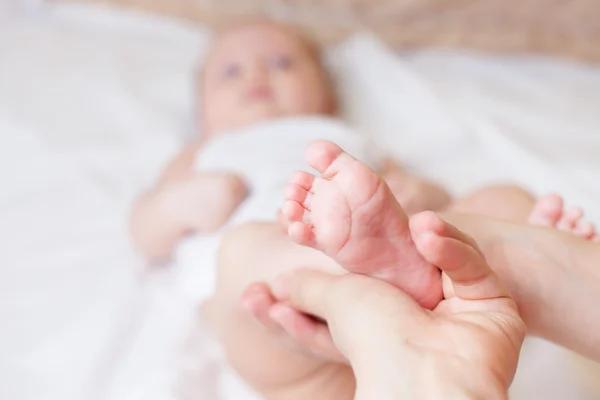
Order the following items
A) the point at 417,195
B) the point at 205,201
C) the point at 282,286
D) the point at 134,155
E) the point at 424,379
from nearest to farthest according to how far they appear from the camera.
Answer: the point at 424,379, the point at 282,286, the point at 417,195, the point at 205,201, the point at 134,155

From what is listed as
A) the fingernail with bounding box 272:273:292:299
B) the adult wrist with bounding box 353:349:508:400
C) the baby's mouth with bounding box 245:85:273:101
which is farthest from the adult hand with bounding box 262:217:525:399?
the baby's mouth with bounding box 245:85:273:101

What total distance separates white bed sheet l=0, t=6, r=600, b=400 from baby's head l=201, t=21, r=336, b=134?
0.08m

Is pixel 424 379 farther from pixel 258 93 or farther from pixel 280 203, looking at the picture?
pixel 258 93

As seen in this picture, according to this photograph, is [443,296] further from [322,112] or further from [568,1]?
[568,1]

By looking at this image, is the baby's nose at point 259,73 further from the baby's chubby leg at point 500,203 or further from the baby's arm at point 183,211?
the baby's chubby leg at point 500,203

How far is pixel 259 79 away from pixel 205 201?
0.34 meters

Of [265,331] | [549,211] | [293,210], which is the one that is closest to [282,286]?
[265,331]

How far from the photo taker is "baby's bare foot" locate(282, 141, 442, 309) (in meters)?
0.56

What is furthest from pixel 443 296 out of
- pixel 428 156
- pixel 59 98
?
pixel 59 98

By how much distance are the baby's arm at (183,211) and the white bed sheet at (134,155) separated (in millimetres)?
41

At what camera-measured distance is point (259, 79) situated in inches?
50.5

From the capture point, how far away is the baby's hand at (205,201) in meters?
1.03

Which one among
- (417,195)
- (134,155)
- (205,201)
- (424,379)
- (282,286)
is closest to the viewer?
(424,379)

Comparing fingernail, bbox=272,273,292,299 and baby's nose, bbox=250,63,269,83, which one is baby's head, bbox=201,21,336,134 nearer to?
baby's nose, bbox=250,63,269,83
